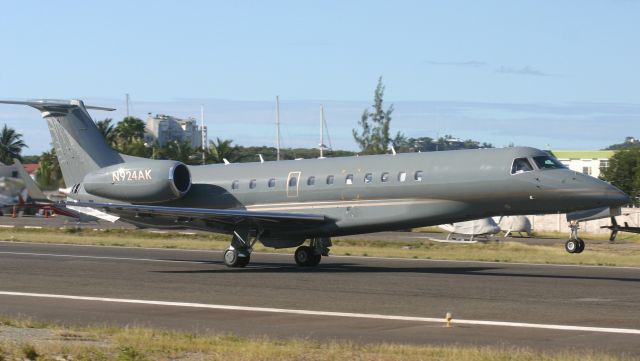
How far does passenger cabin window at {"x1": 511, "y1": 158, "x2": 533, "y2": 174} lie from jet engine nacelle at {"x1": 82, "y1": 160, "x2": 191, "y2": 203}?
34.8 ft

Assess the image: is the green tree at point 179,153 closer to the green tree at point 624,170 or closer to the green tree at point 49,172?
the green tree at point 49,172

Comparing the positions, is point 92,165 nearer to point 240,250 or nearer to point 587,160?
point 240,250

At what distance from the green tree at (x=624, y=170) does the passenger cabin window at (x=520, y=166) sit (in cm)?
7145

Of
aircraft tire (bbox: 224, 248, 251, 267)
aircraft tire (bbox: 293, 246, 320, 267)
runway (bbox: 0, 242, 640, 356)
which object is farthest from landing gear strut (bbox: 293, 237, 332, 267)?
aircraft tire (bbox: 224, 248, 251, 267)

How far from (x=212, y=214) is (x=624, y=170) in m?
77.5

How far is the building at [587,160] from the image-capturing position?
112m

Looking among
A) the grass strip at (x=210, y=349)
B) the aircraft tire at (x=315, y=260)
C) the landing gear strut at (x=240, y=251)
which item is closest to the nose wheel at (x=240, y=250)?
the landing gear strut at (x=240, y=251)

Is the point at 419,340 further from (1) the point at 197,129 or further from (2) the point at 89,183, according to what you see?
(1) the point at 197,129

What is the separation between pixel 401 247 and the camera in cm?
4266

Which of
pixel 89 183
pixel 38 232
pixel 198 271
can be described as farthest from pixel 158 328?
pixel 38 232

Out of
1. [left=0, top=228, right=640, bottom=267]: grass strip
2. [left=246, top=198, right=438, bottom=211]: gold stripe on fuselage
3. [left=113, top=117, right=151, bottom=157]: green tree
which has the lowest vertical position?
[left=0, top=228, right=640, bottom=267]: grass strip

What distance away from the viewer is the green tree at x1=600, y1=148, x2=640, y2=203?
9544cm

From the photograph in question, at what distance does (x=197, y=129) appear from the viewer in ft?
435

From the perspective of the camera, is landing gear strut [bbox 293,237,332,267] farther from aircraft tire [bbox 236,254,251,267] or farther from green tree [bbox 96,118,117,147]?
green tree [bbox 96,118,117,147]
